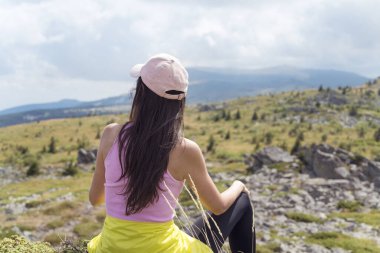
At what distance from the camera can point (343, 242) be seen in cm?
1111

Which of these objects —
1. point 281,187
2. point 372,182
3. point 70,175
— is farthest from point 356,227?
point 70,175

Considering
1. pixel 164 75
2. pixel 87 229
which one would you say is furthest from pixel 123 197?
pixel 87 229

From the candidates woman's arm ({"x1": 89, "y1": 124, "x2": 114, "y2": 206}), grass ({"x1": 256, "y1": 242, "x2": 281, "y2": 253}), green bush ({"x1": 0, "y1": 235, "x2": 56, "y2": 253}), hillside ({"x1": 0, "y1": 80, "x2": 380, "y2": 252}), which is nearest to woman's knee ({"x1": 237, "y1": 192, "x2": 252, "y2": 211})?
woman's arm ({"x1": 89, "y1": 124, "x2": 114, "y2": 206})

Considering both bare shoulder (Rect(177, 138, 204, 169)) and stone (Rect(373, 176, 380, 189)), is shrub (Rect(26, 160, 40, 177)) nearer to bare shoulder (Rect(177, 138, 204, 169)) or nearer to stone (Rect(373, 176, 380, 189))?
stone (Rect(373, 176, 380, 189))

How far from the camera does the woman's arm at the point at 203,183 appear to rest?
3.81 meters

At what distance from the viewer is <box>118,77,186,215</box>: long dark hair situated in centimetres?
365

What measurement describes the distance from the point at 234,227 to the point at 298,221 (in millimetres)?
9826

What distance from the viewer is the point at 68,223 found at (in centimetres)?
1480

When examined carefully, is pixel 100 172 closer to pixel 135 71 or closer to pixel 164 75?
pixel 135 71

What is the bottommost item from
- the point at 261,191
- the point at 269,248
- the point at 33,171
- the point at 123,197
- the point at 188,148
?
the point at 33,171

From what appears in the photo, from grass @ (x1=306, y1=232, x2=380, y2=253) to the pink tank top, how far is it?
7.93m

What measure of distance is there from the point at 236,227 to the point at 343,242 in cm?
730

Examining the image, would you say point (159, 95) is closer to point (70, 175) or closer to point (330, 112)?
point (70, 175)

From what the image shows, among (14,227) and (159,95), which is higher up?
(159,95)
